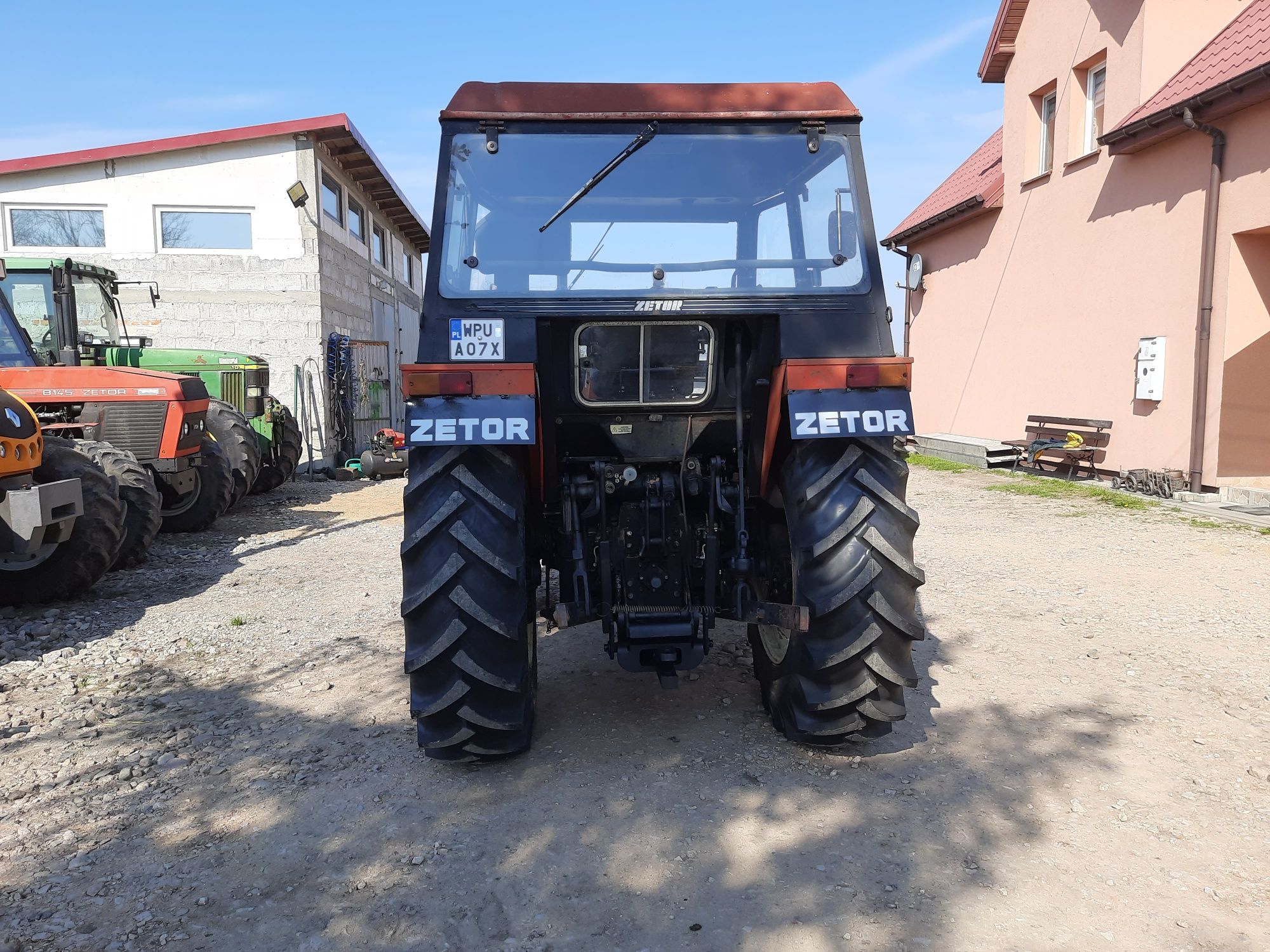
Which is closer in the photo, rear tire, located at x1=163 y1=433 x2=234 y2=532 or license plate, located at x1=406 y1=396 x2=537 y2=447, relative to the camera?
license plate, located at x1=406 y1=396 x2=537 y2=447

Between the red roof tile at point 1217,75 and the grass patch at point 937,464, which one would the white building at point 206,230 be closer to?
the grass patch at point 937,464

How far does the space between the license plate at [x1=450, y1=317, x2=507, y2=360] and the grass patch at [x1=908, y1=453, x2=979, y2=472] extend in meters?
11.4

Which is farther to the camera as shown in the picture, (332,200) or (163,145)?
(332,200)

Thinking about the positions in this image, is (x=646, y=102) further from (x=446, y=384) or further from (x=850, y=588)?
(x=850, y=588)

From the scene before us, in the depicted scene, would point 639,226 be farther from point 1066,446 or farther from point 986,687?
point 1066,446

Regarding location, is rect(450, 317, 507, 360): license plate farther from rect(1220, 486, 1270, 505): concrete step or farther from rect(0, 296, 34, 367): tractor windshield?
rect(1220, 486, 1270, 505): concrete step

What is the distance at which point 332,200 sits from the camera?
14242 mm

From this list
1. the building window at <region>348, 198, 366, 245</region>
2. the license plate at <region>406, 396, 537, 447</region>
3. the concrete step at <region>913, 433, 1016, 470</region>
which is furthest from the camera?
the building window at <region>348, 198, 366, 245</region>

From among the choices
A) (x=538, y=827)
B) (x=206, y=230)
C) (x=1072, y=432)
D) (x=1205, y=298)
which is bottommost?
(x=538, y=827)

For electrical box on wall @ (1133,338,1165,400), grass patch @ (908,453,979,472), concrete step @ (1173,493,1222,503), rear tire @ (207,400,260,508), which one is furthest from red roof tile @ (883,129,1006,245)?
rear tire @ (207,400,260,508)

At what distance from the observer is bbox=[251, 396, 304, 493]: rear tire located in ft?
36.5

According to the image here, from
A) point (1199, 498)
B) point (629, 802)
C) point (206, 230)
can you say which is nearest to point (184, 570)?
point (629, 802)

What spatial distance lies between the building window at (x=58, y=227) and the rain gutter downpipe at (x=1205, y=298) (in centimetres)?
1311

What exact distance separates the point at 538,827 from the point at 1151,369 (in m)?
10.0
